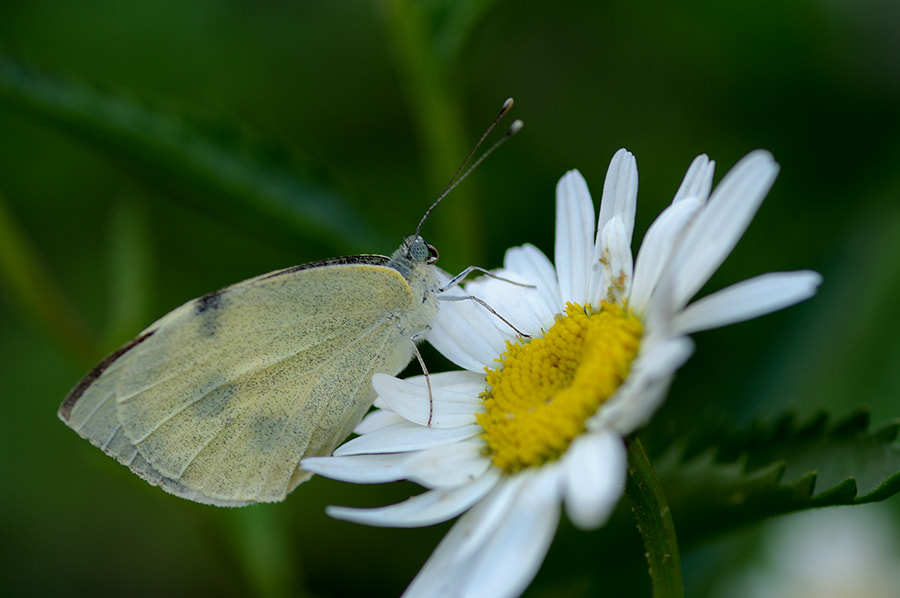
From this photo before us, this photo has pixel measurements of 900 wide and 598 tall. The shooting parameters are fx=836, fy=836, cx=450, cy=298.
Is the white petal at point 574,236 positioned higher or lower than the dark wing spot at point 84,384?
higher

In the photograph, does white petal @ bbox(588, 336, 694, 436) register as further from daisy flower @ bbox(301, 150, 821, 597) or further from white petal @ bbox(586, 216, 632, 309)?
white petal @ bbox(586, 216, 632, 309)

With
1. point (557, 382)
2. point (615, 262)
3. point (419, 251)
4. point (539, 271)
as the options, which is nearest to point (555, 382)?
point (557, 382)

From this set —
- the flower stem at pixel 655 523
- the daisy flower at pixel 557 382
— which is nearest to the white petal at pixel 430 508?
the daisy flower at pixel 557 382

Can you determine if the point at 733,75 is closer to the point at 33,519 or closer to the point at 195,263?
the point at 195,263

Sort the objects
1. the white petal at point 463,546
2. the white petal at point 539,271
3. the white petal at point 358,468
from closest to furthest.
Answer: the white petal at point 463,546, the white petal at point 358,468, the white petal at point 539,271

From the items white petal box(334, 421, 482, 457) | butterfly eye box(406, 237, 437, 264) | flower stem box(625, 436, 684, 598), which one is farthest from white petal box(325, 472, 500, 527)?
butterfly eye box(406, 237, 437, 264)

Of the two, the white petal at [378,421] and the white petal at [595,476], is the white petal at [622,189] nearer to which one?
the white petal at [595,476]
